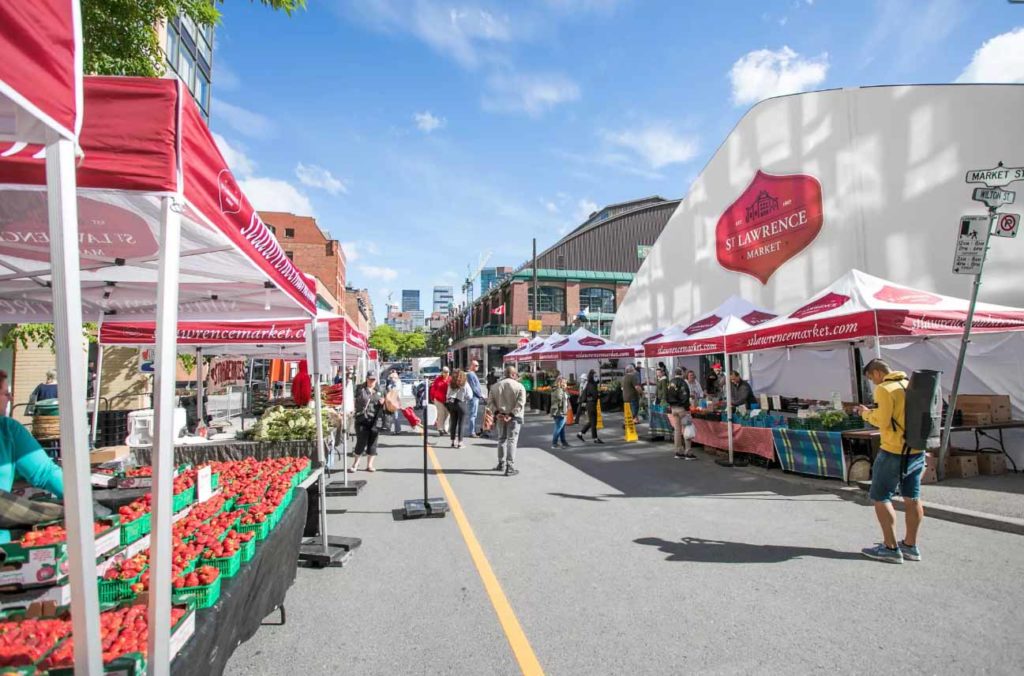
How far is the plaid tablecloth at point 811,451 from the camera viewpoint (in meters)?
8.07

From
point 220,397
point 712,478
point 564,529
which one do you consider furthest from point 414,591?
point 220,397

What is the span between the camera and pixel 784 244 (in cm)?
1530

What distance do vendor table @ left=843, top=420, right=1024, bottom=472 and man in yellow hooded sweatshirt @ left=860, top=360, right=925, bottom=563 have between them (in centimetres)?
334

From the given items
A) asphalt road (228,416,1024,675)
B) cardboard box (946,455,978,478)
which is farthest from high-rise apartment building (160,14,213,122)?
cardboard box (946,455,978,478)

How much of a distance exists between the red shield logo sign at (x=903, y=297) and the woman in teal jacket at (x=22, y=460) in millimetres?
10141

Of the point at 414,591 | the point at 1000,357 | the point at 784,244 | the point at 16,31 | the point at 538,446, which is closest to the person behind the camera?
the point at 16,31

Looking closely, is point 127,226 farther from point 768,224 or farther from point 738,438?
point 768,224

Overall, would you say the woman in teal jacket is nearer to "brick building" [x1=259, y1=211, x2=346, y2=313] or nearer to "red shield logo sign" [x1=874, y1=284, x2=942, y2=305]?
"red shield logo sign" [x1=874, y1=284, x2=942, y2=305]

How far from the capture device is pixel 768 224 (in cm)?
1592

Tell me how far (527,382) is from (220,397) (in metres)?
19.7

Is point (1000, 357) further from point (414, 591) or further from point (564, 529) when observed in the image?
point (414, 591)

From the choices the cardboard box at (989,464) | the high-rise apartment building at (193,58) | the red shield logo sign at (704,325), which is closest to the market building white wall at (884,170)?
the red shield logo sign at (704,325)

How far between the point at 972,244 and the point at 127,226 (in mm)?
9124

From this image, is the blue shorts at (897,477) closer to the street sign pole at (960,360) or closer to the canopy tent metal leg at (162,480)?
the street sign pole at (960,360)
